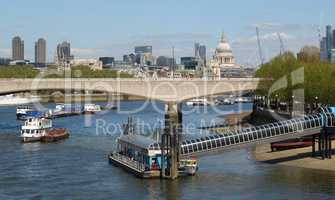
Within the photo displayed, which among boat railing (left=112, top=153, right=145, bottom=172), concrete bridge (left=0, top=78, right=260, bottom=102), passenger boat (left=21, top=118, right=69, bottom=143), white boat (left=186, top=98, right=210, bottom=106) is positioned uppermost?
concrete bridge (left=0, top=78, right=260, bottom=102)

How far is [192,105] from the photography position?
14600 centimetres

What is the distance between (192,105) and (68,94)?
31.4 meters

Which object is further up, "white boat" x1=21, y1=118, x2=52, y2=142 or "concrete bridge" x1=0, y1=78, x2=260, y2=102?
"concrete bridge" x1=0, y1=78, x2=260, y2=102

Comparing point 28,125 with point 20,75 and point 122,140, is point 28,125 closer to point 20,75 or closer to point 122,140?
point 122,140

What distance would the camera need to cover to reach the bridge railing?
142 ft

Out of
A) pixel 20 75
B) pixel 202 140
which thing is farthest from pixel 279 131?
pixel 20 75

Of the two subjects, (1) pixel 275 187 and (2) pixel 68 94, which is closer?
(1) pixel 275 187

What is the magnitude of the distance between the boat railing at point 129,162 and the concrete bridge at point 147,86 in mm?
32561

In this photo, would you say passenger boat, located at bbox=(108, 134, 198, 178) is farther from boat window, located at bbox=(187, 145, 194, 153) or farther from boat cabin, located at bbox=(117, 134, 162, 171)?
boat window, located at bbox=(187, 145, 194, 153)

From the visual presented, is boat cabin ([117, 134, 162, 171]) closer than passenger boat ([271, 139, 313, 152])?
Yes

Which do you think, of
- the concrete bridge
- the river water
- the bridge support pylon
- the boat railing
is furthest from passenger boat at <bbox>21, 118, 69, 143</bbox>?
the bridge support pylon

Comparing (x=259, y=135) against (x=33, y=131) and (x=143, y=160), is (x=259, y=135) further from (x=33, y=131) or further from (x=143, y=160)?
(x=33, y=131)

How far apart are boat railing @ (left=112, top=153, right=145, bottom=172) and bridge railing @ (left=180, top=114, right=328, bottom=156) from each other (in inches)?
94.9

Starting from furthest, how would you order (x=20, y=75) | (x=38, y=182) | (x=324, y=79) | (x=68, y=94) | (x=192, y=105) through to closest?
1. (x=68, y=94)
2. (x=192, y=105)
3. (x=20, y=75)
4. (x=324, y=79)
5. (x=38, y=182)
